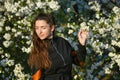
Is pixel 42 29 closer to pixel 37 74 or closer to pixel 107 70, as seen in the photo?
pixel 37 74

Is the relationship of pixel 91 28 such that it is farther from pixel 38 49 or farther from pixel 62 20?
pixel 38 49

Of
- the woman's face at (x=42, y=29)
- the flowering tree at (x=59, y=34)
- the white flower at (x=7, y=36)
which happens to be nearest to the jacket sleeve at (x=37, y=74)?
the woman's face at (x=42, y=29)

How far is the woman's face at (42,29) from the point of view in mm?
3580

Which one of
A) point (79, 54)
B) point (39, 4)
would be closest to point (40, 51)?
point (79, 54)

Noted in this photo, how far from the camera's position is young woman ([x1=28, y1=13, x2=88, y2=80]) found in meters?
3.60

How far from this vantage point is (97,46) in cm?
638

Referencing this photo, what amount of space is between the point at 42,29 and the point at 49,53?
0.71ft

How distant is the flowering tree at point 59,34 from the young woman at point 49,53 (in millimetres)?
2393

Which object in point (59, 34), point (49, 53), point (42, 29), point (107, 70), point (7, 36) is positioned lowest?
point (107, 70)

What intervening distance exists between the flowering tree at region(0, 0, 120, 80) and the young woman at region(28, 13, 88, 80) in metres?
2.39

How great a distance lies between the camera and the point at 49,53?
3660mm

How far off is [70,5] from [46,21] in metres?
4.42

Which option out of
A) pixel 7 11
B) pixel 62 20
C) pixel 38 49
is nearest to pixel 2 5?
pixel 7 11

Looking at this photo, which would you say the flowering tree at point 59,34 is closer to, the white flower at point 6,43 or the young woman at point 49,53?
the white flower at point 6,43
